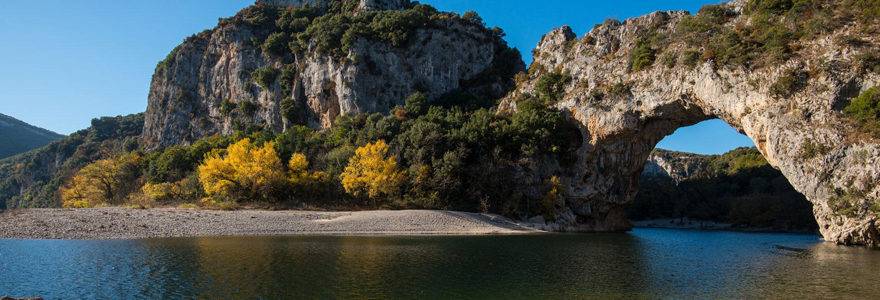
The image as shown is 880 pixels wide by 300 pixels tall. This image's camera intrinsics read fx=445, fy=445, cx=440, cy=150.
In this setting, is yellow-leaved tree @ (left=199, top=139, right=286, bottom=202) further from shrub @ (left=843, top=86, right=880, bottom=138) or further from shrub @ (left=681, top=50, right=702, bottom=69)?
shrub @ (left=843, top=86, right=880, bottom=138)

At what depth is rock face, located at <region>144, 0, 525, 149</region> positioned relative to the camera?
223ft

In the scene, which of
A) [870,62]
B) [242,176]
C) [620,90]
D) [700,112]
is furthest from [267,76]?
[870,62]

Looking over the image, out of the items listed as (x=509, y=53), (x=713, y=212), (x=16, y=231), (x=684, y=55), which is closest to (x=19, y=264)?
(x=16, y=231)

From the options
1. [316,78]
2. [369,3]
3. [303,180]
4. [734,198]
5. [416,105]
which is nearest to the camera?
[303,180]

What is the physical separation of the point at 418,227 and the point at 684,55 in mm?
27012

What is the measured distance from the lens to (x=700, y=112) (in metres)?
39.3

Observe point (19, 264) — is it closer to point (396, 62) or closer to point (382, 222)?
point (382, 222)

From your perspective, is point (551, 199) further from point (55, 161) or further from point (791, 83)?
point (55, 161)

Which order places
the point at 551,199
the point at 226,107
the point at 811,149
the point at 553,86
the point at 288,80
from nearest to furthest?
the point at 811,149, the point at 551,199, the point at 553,86, the point at 288,80, the point at 226,107

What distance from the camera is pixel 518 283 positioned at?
1506 centimetres

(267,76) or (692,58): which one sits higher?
(267,76)

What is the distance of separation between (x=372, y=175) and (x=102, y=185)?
3498 centimetres

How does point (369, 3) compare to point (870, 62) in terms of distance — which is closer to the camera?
point (870, 62)

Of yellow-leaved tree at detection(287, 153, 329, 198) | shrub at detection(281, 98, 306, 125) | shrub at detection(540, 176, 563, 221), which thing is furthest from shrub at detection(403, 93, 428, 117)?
shrub at detection(540, 176, 563, 221)
